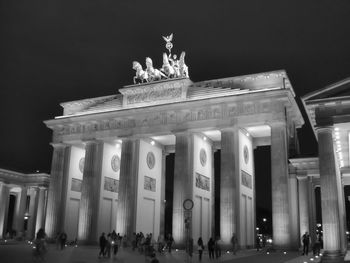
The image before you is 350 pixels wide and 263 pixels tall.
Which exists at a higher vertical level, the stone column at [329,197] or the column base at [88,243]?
the stone column at [329,197]

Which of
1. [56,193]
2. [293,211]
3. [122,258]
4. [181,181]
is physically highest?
[181,181]

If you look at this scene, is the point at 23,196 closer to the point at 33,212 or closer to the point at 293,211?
the point at 33,212

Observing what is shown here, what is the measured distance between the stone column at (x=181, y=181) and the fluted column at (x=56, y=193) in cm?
1574

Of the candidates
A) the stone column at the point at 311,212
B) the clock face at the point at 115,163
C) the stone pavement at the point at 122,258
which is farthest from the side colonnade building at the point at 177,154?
the stone pavement at the point at 122,258

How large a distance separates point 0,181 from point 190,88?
32.3m

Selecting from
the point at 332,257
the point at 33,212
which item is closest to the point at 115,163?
the point at 33,212

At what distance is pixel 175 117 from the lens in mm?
44688

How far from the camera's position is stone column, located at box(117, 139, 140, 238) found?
44.4 meters

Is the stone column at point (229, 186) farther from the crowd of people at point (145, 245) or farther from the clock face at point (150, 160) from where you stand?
the clock face at point (150, 160)

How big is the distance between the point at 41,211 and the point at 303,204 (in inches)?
1448

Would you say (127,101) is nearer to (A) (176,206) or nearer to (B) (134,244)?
(A) (176,206)

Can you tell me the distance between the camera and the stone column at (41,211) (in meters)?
57.6

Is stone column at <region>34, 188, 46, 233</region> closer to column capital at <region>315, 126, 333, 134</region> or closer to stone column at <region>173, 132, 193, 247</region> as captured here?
stone column at <region>173, 132, 193, 247</region>

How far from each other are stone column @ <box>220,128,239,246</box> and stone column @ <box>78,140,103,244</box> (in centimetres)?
1520
